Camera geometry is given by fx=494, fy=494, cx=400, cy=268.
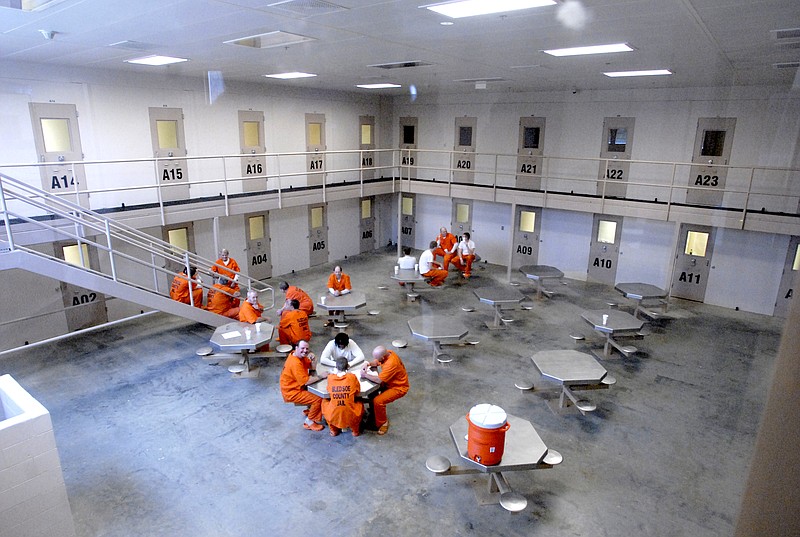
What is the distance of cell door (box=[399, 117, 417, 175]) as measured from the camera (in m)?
12.5

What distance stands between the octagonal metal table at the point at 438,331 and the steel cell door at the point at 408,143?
599 cm

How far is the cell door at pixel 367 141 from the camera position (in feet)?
40.6

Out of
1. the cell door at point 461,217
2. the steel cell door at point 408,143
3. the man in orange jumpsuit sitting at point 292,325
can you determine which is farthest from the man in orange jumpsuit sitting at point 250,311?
the cell door at point 461,217

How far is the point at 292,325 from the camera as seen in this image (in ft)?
22.4

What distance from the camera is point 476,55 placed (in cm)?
601

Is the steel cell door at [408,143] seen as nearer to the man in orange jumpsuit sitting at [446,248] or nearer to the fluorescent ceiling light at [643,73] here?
the man in orange jumpsuit sitting at [446,248]

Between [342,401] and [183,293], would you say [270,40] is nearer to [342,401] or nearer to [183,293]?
[342,401]

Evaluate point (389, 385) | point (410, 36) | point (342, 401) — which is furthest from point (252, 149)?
point (342, 401)

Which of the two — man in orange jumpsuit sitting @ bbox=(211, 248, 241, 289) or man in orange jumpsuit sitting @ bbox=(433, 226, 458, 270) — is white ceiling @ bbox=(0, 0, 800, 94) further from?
man in orange jumpsuit sitting @ bbox=(433, 226, 458, 270)

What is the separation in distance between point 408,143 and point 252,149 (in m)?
4.44

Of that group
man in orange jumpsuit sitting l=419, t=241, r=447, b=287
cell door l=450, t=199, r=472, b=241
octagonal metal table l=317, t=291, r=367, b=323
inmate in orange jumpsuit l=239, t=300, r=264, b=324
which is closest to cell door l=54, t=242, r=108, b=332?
inmate in orange jumpsuit l=239, t=300, r=264, b=324

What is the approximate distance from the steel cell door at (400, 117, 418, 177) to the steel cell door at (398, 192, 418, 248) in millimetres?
953

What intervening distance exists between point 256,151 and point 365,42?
5.32m

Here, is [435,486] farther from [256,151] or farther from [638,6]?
[256,151]
